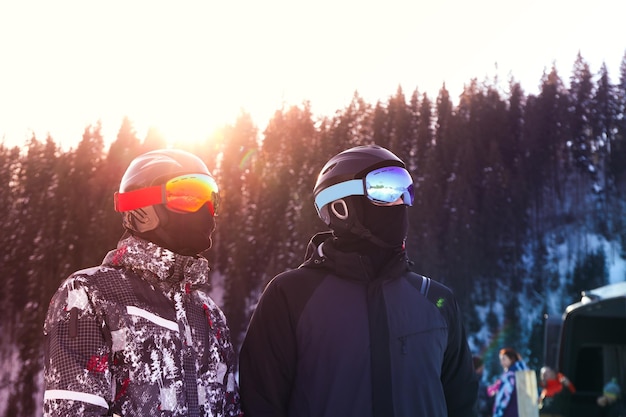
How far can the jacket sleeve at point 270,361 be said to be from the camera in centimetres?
257

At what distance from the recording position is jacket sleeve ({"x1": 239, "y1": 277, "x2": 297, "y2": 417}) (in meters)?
2.57

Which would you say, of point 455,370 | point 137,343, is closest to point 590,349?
point 455,370

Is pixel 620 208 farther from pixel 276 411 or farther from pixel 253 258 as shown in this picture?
pixel 276 411

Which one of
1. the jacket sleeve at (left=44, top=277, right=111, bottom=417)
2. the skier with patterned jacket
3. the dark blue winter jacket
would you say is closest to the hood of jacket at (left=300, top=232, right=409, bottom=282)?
the dark blue winter jacket

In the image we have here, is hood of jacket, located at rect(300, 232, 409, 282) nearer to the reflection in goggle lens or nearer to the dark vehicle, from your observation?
the reflection in goggle lens

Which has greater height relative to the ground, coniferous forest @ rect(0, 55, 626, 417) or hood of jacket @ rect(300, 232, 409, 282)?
coniferous forest @ rect(0, 55, 626, 417)

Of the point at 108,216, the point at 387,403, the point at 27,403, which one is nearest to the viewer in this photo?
the point at 387,403

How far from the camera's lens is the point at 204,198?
2680mm

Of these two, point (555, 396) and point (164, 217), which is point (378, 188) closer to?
point (164, 217)

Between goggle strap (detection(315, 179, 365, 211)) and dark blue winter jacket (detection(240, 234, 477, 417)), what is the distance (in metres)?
0.22

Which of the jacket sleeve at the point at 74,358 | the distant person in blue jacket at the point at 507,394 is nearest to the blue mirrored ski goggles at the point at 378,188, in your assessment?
the jacket sleeve at the point at 74,358

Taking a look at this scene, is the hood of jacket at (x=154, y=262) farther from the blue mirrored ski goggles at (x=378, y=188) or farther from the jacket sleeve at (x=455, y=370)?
the jacket sleeve at (x=455, y=370)

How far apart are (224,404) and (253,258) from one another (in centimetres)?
4761

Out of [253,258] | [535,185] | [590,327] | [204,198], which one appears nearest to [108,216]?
[253,258]
